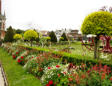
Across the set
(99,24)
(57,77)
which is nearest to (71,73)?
(57,77)

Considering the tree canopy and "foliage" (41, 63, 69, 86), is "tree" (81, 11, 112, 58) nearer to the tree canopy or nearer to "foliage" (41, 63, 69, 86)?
the tree canopy

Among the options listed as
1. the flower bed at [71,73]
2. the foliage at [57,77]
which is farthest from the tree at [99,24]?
the foliage at [57,77]

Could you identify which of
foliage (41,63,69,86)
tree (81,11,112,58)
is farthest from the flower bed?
tree (81,11,112,58)

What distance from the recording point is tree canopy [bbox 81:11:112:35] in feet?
18.7

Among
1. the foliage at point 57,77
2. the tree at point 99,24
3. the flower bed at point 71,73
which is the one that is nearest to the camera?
the flower bed at point 71,73

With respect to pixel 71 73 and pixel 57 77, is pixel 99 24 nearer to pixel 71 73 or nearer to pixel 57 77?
pixel 71 73

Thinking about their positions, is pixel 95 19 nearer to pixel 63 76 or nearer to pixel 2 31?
pixel 63 76

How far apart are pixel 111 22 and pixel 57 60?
3156mm

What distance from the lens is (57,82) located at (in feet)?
14.3

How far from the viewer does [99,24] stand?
18.8 ft

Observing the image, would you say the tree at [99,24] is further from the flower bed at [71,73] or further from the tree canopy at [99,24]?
the flower bed at [71,73]

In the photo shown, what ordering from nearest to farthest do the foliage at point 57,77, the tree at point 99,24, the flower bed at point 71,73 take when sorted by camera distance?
the flower bed at point 71,73 → the foliage at point 57,77 → the tree at point 99,24

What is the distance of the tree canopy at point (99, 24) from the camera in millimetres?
5688

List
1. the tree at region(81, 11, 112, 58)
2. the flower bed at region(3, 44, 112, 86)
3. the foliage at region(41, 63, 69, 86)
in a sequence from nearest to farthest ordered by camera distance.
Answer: the flower bed at region(3, 44, 112, 86)
the foliage at region(41, 63, 69, 86)
the tree at region(81, 11, 112, 58)
